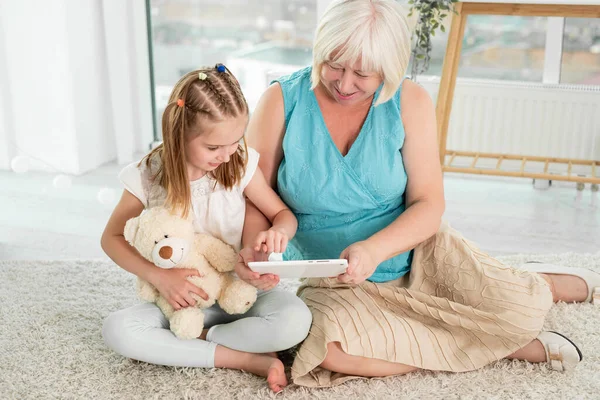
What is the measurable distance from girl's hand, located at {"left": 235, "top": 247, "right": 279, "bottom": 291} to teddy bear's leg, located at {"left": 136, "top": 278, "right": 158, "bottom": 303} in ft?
0.63

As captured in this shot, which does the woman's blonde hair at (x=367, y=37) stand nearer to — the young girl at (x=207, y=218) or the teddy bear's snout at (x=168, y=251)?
the young girl at (x=207, y=218)

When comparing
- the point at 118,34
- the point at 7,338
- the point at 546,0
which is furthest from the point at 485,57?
the point at 7,338

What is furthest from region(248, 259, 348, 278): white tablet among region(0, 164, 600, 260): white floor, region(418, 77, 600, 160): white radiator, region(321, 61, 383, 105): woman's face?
region(418, 77, 600, 160): white radiator

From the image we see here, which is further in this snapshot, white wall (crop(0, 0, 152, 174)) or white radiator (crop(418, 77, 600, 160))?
white wall (crop(0, 0, 152, 174))

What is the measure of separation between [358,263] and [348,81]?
0.36m

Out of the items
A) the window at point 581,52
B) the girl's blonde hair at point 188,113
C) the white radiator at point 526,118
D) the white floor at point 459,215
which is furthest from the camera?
the window at point 581,52

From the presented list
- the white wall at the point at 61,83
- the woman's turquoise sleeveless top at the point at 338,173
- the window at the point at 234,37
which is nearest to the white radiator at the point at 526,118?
the window at the point at 234,37

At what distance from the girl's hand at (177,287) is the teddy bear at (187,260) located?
0.01m

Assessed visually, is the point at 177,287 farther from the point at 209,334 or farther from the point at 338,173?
the point at 338,173

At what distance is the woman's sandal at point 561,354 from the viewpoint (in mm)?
1555

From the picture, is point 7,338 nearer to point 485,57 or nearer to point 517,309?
point 517,309

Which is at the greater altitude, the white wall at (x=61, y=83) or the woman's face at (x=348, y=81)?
the woman's face at (x=348, y=81)

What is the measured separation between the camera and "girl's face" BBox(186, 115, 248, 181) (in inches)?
54.9

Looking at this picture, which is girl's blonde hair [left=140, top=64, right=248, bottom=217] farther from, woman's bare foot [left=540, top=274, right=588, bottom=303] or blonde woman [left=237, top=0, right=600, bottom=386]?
woman's bare foot [left=540, top=274, right=588, bottom=303]
